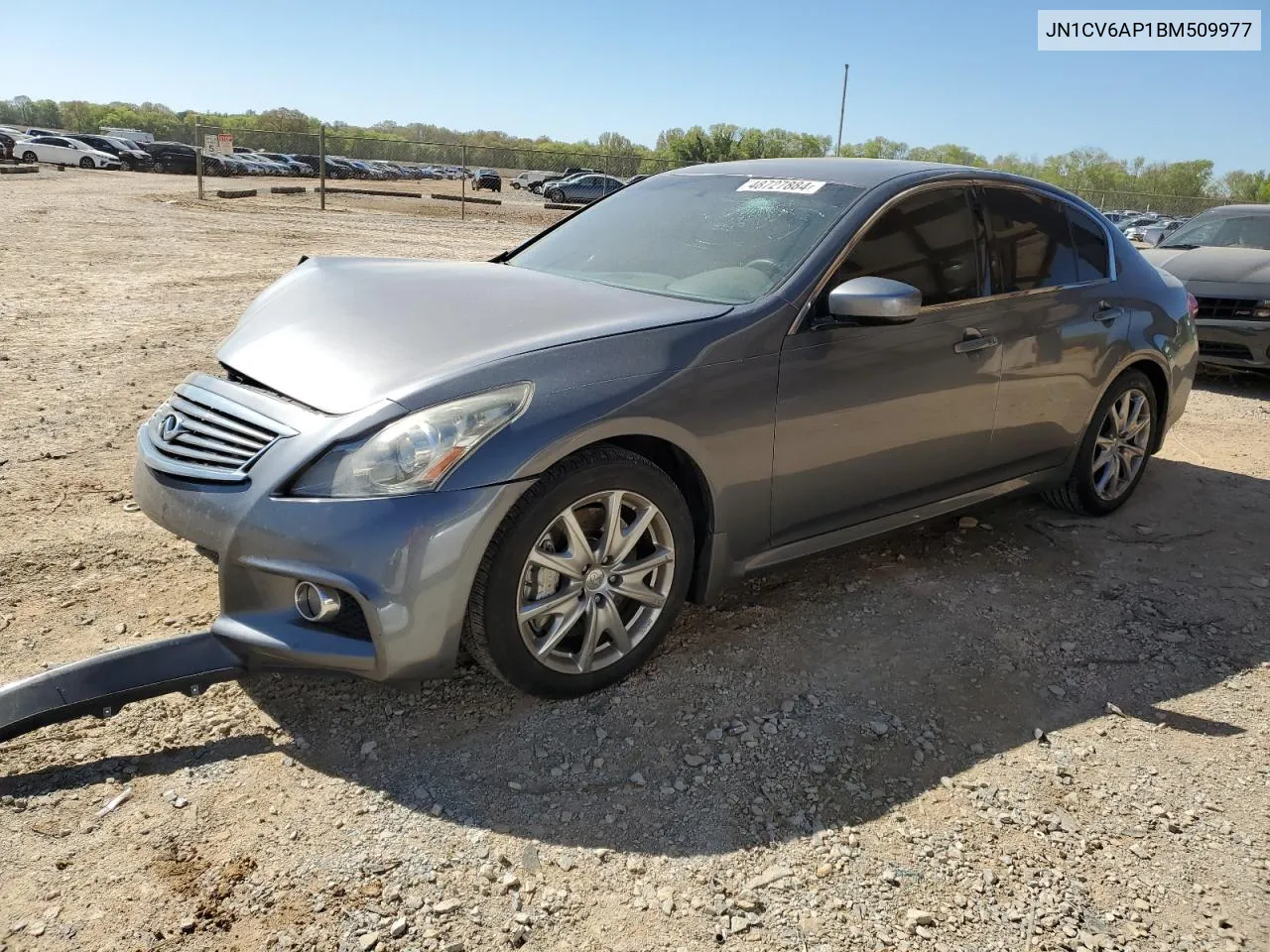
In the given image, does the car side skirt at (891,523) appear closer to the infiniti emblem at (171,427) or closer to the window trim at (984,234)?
the window trim at (984,234)

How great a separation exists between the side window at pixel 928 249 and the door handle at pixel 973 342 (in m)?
0.16

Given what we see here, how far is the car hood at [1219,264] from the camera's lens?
835 cm

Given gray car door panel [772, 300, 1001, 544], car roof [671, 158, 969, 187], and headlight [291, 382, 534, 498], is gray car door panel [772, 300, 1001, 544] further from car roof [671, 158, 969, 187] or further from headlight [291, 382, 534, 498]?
headlight [291, 382, 534, 498]

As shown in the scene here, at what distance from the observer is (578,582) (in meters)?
2.96

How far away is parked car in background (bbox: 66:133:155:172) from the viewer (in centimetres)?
4559

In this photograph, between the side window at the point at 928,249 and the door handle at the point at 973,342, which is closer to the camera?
the side window at the point at 928,249

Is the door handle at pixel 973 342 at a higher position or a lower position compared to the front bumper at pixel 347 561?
higher

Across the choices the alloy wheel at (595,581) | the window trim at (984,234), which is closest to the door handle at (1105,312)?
the window trim at (984,234)

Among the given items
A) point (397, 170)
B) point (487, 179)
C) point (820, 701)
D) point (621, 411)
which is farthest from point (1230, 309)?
point (397, 170)

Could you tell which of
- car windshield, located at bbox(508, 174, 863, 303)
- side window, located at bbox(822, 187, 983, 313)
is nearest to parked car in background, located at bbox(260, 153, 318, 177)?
car windshield, located at bbox(508, 174, 863, 303)

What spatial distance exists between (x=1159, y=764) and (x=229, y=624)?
2.79 meters

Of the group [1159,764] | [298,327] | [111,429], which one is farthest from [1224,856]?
[111,429]

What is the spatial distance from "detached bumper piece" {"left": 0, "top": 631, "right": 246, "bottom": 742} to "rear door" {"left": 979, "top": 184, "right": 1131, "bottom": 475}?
3.16m

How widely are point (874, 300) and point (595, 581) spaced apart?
1337 mm
